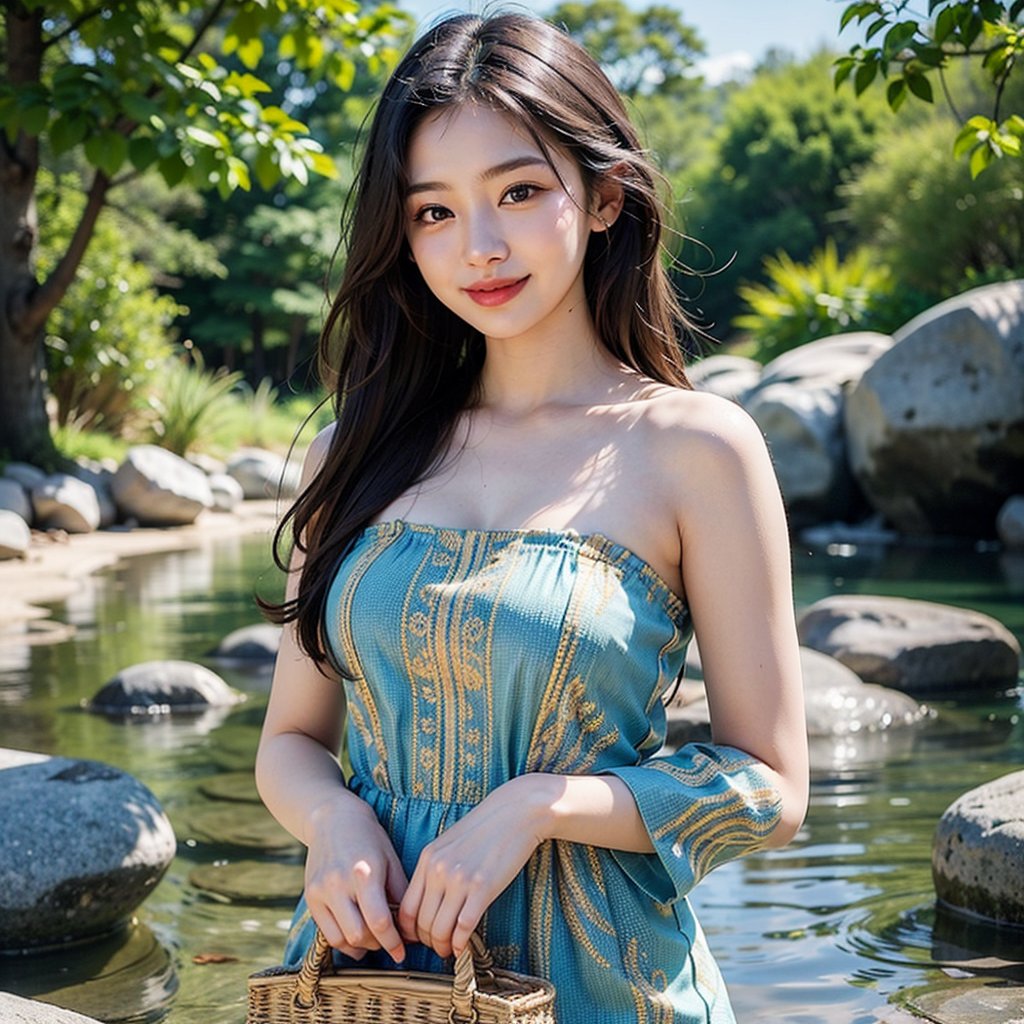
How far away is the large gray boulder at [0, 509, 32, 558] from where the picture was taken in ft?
40.8

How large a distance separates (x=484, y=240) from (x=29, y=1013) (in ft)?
5.38

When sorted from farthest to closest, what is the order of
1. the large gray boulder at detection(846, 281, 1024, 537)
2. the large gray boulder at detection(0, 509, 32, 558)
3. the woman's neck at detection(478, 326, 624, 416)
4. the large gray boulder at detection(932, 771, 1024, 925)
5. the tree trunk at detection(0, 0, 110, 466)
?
the large gray boulder at detection(846, 281, 1024, 537)
the large gray boulder at detection(0, 509, 32, 558)
the tree trunk at detection(0, 0, 110, 466)
the large gray boulder at detection(932, 771, 1024, 925)
the woman's neck at detection(478, 326, 624, 416)

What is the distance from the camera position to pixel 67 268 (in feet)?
42.0

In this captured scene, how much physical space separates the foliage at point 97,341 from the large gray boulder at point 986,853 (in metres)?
15.7

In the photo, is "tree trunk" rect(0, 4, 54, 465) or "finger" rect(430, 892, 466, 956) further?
"tree trunk" rect(0, 4, 54, 465)

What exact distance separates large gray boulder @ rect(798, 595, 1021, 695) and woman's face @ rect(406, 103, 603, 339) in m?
6.37

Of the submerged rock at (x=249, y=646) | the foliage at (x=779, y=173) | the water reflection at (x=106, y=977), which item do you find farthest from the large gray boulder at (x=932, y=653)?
the foliage at (x=779, y=173)

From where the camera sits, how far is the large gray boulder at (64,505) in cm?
1474

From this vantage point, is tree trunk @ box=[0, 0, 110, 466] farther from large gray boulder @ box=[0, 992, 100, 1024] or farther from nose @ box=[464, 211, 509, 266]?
nose @ box=[464, 211, 509, 266]

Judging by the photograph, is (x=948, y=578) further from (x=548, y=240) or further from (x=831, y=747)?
(x=548, y=240)

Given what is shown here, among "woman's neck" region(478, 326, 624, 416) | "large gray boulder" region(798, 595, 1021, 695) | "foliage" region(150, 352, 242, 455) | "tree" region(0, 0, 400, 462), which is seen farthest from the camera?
"foliage" region(150, 352, 242, 455)

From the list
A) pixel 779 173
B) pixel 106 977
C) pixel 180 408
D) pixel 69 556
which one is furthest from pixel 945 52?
pixel 779 173

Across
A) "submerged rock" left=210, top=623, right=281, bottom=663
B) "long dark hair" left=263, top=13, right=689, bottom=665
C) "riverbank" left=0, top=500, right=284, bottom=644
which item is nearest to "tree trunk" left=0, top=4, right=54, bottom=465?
"riverbank" left=0, top=500, right=284, bottom=644

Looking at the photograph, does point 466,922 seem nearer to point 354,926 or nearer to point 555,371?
point 354,926
